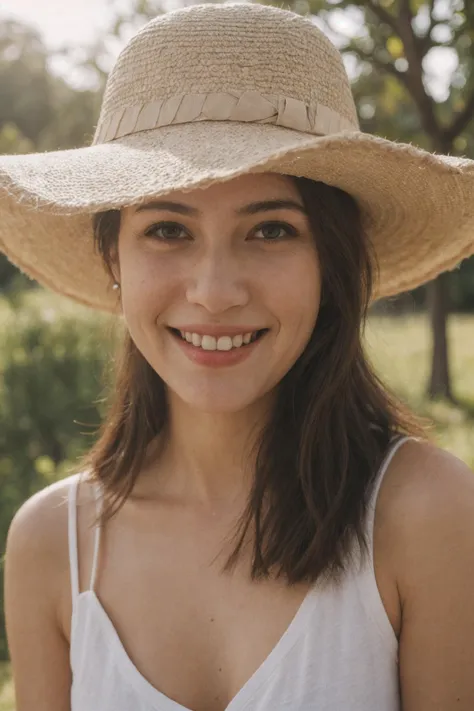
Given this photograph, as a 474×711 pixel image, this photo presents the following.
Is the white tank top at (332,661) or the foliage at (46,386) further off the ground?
the foliage at (46,386)

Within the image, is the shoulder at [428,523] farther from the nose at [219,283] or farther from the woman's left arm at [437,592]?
the nose at [219,283]

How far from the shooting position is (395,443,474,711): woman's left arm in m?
1.69

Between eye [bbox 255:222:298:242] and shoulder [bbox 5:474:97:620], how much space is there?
2.89 ft

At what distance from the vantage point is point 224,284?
168 centimetres

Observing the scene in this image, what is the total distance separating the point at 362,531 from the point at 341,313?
0.50 meters

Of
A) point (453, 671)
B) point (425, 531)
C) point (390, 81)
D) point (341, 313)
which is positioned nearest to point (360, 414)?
point (341, 313)

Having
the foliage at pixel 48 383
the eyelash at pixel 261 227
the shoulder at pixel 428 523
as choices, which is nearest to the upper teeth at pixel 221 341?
the eyelash at pixel 261 227

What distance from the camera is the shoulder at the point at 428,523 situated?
169 cm

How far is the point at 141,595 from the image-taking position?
196cm

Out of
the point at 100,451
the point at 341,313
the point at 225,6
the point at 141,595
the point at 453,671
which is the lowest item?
the point at 453,671

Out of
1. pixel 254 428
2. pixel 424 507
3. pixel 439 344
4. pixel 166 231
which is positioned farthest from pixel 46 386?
pixel 424 507

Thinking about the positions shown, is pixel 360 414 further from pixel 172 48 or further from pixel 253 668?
pixel 172 48

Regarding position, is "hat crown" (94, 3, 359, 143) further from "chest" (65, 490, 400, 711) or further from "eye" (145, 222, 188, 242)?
"chest" (65, 490, 400, 711)

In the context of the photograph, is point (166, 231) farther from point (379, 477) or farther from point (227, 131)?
point (379, 477)
